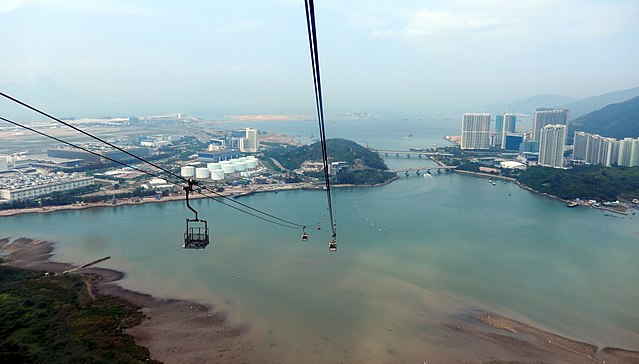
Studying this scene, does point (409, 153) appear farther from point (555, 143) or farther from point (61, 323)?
point (61, 323)

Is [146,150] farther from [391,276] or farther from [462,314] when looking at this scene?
[462,314]

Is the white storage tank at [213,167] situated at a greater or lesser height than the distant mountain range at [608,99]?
lesser

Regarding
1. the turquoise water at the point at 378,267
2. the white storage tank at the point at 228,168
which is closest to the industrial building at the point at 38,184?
the turquoise water at the point at 378,267

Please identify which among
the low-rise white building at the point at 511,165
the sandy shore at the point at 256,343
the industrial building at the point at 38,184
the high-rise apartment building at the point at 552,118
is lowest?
the sandy shore at the point at 256,343

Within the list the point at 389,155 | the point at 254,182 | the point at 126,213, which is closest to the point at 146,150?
the point at 254,182

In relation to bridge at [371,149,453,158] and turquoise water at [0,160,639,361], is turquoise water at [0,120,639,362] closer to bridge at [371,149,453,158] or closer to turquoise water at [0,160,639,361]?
turquoise water at [0,160,639,361]

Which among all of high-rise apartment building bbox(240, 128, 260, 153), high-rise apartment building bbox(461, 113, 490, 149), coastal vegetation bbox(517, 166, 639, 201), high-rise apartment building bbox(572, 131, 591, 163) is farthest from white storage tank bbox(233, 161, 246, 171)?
high-rise apartment building bbox(572, 131, 591, 163)

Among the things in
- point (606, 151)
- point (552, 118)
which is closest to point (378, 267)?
point (606, 151)

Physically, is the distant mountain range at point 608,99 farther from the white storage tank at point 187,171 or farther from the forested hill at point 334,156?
the white storage tank at point 187,171
